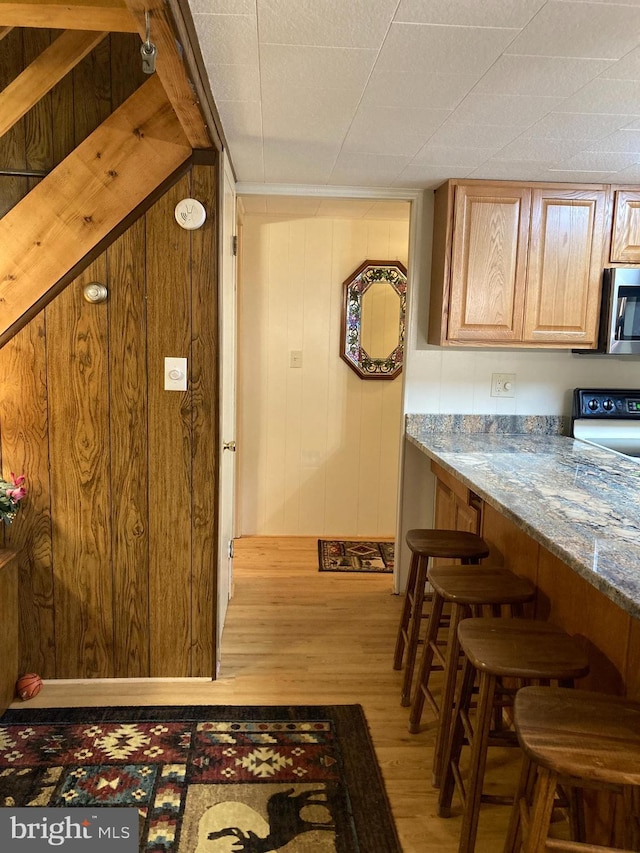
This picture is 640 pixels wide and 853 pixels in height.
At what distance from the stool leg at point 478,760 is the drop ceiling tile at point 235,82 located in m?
1.74

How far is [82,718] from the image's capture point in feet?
8.34

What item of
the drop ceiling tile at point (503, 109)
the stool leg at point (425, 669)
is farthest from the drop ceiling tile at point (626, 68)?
the stool leg at point (425, 669)

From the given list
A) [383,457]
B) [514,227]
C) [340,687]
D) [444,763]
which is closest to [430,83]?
[514,227]

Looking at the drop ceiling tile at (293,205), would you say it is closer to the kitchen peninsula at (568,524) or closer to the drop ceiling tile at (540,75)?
the kitchen peninsula at (568,524)

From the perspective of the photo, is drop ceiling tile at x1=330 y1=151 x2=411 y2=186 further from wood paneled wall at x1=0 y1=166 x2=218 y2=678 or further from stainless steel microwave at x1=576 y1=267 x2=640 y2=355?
stainless steel microwave at x1=576 y1=267 x2=640 y2=355

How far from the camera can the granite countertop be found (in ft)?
5.29

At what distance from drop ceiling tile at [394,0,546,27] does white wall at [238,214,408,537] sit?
2965 mm

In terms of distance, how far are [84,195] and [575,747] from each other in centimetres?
229

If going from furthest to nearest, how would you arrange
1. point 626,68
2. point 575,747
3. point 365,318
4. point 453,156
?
point 365,318, point 453,156, point 626,68, point 575,747

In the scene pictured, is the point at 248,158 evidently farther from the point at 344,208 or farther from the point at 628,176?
the point at 628,176

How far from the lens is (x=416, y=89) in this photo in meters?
2.05

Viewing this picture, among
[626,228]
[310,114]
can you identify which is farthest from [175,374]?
[626,228]

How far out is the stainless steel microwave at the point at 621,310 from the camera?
10.7 ft

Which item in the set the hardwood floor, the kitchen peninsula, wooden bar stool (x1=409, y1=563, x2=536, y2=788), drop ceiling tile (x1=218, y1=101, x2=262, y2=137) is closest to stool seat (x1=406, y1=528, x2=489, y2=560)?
the kitchen peninsula
